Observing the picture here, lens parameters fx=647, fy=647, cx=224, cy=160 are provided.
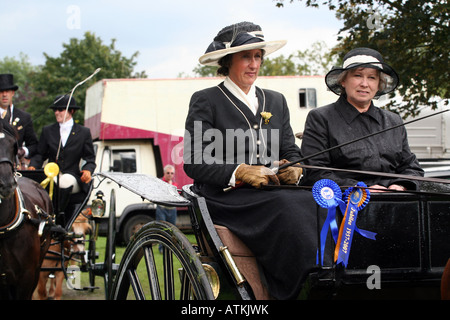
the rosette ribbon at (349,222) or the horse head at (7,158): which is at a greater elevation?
the horse head at (7,158)

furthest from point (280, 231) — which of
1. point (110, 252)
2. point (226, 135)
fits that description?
point (110, 252)

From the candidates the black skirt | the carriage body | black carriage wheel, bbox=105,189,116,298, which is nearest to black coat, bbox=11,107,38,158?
black carriage wheel, bbox=105,189,116,298

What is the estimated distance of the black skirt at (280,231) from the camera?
9.02 ft

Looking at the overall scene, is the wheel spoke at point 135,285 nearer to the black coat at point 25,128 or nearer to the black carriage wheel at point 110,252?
the black carriage wheel at point 110,252

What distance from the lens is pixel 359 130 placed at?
3.66 metres

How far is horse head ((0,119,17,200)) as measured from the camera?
4.80 m

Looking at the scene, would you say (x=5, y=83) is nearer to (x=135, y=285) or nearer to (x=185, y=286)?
(x=135, y=285)

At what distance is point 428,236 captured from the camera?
2865 millimetres

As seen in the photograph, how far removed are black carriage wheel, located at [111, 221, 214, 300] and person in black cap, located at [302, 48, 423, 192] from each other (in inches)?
34.7

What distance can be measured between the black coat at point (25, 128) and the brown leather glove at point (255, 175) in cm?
429

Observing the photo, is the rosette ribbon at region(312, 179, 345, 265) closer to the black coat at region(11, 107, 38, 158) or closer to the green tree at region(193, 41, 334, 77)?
the black coat at region(11, 107, 38, 158)

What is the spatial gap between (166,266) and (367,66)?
1.57m

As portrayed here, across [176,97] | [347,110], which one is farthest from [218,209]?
[176,97]

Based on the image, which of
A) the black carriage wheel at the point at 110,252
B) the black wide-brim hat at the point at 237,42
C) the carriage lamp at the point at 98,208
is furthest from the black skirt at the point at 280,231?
the carriage lamp at the point at 98,208
